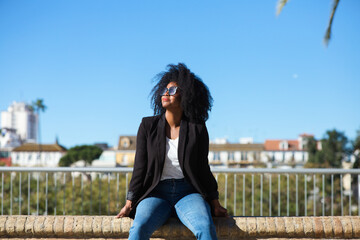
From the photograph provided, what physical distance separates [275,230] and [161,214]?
97cm

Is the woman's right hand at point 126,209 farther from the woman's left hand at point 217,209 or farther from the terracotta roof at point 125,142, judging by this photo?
the terracotta roof at point 125,142

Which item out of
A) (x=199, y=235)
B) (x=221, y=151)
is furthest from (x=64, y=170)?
(x=221, y=151)

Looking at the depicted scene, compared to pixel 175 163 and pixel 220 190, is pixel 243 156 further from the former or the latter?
pixel 175 163

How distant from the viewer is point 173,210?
3.53 m

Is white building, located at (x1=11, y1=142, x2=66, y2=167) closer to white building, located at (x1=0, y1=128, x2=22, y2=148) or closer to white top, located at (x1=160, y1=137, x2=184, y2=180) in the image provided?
white building, located at (x1=0, y1=128, x2=22, y2=148)

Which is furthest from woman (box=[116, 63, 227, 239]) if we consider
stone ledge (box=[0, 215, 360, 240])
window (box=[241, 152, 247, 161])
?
window (box=[241, 152, 247, 161])

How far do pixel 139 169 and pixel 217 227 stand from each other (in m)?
0.77

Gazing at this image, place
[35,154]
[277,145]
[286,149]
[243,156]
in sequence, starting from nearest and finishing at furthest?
[243,156] < [286,149] < [277,145] < [35,154]

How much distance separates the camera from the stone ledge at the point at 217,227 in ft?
11.8

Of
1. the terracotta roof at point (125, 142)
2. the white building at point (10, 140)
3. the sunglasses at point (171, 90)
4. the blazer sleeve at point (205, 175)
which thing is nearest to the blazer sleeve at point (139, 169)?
the sunglasses at point (171, 90)

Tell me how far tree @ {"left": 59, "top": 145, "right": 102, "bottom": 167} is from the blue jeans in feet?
307

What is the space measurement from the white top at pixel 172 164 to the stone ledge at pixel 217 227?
367 millimetres

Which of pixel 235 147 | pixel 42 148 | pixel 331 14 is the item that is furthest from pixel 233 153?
pixel 331 14

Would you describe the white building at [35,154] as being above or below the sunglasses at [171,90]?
below
